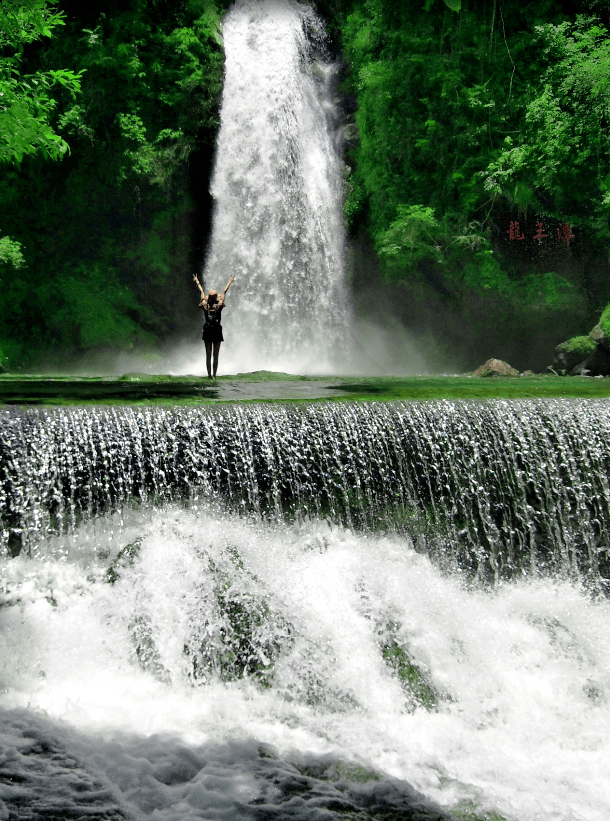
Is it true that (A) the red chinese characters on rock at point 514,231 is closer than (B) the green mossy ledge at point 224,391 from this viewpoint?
No

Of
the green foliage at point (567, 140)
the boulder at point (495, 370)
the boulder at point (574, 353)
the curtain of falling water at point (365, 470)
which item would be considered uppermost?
the green foliage at point (567, 140)

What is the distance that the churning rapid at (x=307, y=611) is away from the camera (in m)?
3.72

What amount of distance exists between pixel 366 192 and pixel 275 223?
7.85 ft

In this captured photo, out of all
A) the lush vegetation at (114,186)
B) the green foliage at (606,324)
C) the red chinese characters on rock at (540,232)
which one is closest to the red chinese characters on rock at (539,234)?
the red chinese characters on rock at (540,232)

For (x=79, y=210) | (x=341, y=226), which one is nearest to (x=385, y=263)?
(x=341, y=226)

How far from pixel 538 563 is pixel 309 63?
14665mm

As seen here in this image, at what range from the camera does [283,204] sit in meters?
15.8

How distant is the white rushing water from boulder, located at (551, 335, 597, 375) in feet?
27.2

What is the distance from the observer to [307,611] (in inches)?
203

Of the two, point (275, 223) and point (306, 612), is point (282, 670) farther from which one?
point (275, 223)

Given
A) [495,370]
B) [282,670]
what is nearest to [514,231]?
[495,370]

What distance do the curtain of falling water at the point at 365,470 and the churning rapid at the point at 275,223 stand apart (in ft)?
29.9

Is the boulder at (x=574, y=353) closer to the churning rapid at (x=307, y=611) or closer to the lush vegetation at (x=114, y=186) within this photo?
the churning rapid at (x=307, y=611)

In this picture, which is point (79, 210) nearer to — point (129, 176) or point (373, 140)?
point (129, 176)
